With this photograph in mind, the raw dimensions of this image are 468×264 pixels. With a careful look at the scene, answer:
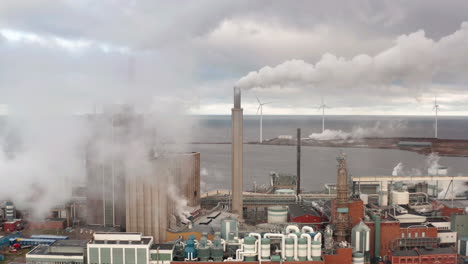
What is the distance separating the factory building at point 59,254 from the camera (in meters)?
23.5

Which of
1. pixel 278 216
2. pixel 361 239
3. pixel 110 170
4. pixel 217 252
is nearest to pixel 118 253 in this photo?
pixel 217 252

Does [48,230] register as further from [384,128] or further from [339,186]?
[384,128]

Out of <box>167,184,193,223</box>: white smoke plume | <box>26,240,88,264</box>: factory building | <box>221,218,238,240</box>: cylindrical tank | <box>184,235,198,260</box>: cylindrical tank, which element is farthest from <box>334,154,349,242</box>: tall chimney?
<box>26,240,88,264</box>: factory building

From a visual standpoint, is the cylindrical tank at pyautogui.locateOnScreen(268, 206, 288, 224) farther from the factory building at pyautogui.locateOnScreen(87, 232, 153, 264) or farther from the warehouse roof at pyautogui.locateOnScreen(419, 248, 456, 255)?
the factory building at pyautogui.locateOnScreen(87, 232, 153, 264)

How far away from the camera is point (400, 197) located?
33.5 metres

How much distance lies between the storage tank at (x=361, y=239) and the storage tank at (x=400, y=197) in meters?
9.46

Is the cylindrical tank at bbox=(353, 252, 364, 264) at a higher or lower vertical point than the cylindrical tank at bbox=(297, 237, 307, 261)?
lower

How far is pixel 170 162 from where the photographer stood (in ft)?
97.9

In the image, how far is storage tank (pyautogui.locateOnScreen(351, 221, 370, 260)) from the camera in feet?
83.0

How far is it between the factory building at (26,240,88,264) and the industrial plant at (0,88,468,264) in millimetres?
55

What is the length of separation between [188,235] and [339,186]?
9.92 metres

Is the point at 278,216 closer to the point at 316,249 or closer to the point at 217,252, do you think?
the point at 316,249

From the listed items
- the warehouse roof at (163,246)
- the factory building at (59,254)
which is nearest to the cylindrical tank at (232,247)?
the warehouse roof at (163,246)

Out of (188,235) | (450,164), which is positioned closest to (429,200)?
(188,235)
